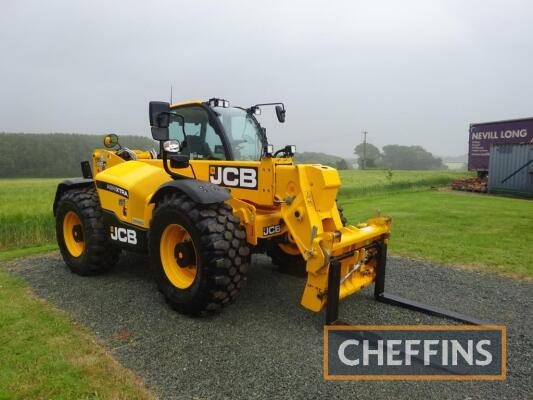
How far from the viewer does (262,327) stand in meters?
3.85

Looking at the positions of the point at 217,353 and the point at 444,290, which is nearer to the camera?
the point at 217,353

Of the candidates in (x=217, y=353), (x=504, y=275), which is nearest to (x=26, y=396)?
(x=217, y=353)

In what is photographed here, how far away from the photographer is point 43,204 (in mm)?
10594

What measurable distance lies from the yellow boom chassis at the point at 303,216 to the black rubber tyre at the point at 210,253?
13.5 inches

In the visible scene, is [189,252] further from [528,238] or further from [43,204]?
[43,204]

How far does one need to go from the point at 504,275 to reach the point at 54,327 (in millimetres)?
5656

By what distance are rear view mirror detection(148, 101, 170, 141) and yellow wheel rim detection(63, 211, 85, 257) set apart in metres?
2.35

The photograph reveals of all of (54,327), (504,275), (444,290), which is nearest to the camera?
(54,327)

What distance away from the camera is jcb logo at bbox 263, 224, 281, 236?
4215mm

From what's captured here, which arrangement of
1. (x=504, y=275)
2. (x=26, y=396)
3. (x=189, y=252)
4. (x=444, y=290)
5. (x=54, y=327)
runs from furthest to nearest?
(x=504, y=275) < (x=444, y=290) < (x=189, y=252) < (x=54, y=327) < (x=26, y=396)

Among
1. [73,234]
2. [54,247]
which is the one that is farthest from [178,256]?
[54,247]

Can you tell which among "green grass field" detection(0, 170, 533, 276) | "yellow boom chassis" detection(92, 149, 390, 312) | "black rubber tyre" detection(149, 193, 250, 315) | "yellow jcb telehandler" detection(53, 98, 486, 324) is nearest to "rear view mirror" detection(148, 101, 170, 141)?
"yellow jcb telehandler" detection(53, 98, 486, 324)

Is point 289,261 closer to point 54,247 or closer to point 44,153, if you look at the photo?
point 54,247

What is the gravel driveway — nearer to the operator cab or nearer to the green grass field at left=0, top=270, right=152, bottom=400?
the green grass field at left=0, top=270, right=152, bottom=400
